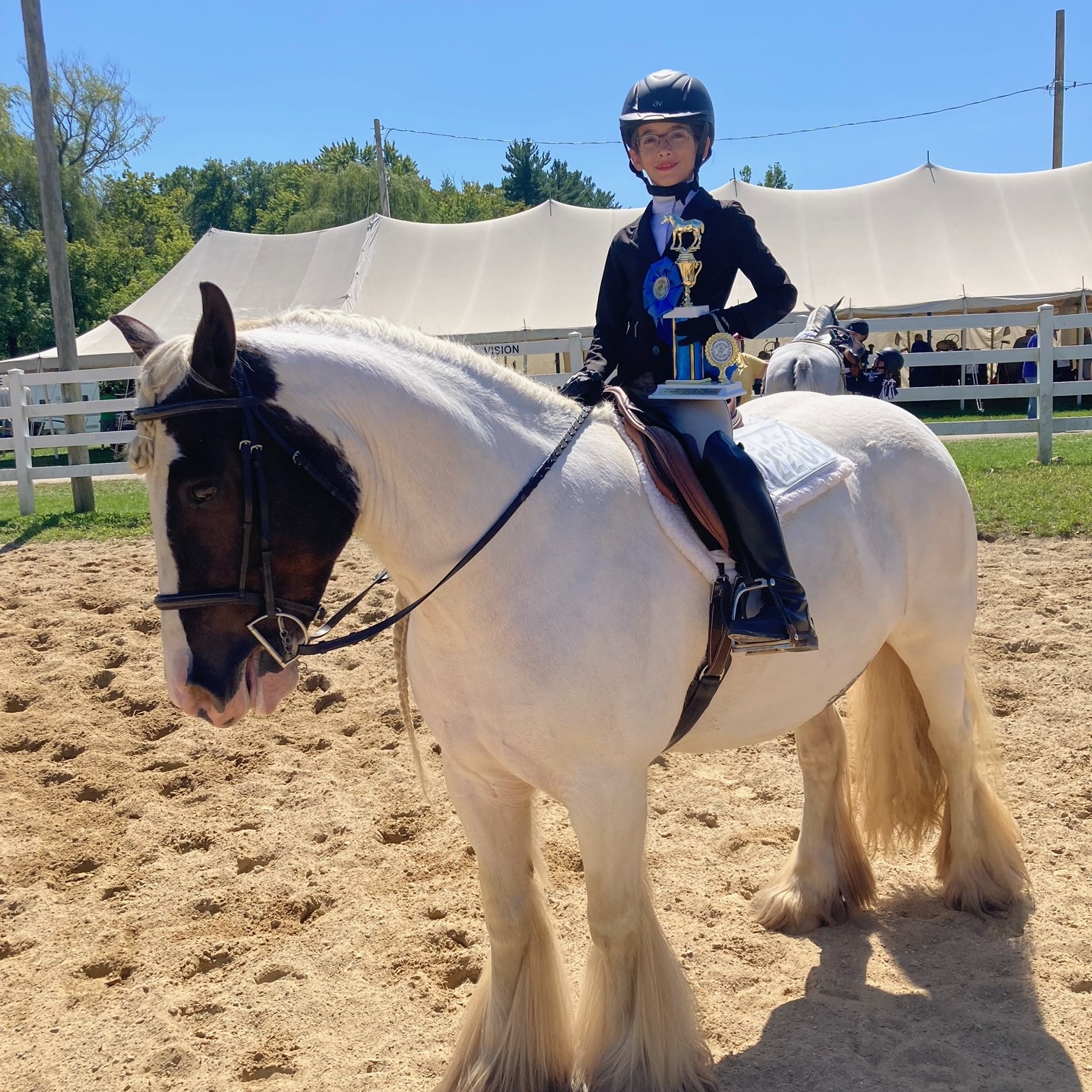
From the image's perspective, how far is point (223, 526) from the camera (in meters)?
2.02

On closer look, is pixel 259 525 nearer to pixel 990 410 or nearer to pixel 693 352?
pixel 693 352

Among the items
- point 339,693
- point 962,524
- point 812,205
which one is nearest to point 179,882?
point 339,693

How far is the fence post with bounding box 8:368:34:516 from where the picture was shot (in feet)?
39.9

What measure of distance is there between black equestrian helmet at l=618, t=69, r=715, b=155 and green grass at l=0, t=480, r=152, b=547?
27.5ft

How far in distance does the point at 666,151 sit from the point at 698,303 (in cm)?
47

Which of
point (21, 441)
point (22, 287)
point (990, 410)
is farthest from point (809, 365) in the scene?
point (22, 287)

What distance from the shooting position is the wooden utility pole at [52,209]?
12.0 meters

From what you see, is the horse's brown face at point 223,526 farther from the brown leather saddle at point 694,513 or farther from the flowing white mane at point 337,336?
the brown leather saddle at point 694,513

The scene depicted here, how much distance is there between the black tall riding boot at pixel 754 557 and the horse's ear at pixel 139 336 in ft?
4.74

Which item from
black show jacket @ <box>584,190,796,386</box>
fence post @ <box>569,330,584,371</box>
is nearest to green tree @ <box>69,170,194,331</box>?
fence post @ <box>569,330,584,371</box>

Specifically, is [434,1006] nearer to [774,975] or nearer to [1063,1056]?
[774,975]

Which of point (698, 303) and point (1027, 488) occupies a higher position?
point (698, 303)

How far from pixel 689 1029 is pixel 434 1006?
33.9 inches

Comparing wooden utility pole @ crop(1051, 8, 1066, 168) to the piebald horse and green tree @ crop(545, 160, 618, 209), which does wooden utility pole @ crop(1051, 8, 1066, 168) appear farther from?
green tree @ crop(545, 160, 618, 209)
